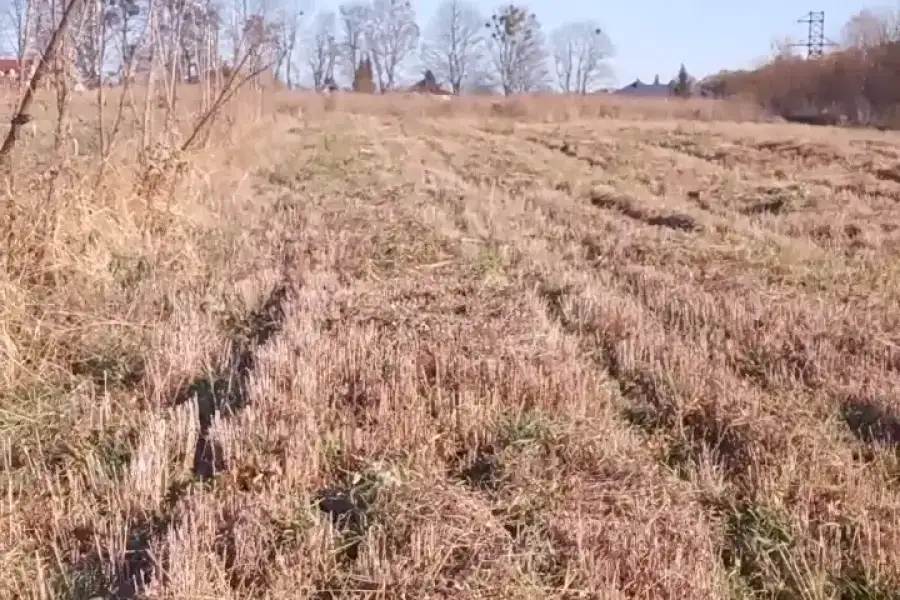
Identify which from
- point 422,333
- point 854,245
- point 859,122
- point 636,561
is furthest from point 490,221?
point 859,122

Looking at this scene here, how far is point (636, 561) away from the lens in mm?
2805

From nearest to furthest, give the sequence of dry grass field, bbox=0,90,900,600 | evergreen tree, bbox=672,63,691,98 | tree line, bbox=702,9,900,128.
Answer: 1. dry grass field, bbox=0,90,900,600
2. tree line, bbox=702,9,900,128
3. evergreen tree, bbox=672,63,691,98

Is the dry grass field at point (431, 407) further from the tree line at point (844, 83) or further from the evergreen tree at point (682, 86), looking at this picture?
the evergreen tree at point (682, 86)

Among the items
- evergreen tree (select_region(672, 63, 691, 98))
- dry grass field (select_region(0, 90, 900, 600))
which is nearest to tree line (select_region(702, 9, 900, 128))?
evergreen tree (select_region(672, 63, 691, 98))

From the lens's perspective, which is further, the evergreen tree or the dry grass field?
the evergreen tree

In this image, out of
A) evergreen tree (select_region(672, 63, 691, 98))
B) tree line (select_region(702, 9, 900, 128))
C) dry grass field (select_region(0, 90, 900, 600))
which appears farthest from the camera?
evergreen tree (select_region(672, 63, 691, 98))

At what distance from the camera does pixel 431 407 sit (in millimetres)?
4094

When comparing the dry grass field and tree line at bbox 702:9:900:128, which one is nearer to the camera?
the dry grass field

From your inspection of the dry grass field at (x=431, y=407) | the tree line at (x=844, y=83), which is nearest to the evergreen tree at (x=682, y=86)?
the tree line at (x=844, y=83)

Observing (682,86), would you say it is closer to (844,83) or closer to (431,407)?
(844,83)

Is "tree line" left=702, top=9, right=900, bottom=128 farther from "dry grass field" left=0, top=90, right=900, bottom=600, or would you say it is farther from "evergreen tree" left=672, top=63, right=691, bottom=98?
"dry grass field" left=0, top=90, right=900, bottom=600

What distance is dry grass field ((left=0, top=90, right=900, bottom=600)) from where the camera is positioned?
286cm

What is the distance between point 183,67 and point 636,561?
13571 millimetres

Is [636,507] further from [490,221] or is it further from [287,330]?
[490,221]
